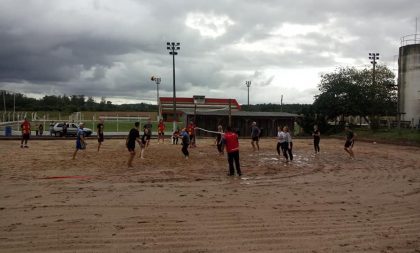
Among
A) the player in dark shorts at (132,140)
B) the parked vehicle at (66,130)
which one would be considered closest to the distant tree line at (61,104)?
the parked vehicle at (66,130)

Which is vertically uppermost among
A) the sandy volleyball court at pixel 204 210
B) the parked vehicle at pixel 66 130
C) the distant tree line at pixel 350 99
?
the distant tree line at pixel 350 99

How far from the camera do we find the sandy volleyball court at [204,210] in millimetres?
6094

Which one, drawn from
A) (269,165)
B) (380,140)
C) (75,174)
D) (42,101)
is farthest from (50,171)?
(42,101)

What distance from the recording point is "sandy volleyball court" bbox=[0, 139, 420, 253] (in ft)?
20.0

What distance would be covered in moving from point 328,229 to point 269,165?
9665mm

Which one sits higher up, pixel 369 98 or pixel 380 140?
pixel 369 98

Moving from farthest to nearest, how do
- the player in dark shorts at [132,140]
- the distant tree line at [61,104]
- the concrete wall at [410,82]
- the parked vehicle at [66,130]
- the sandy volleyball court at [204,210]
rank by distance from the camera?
the distant tree line at [61,104] → the concrete wall at [410,82] → the parked vehicle at [66,130] → the player in dark shorts at [132,140] → the sandy volleyball court at [204,210]

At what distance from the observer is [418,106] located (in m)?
45.1

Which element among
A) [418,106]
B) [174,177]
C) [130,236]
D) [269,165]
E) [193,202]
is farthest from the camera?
[418,106]

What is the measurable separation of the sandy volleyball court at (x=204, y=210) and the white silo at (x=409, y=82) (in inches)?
1329

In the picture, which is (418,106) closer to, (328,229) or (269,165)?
(269,165)

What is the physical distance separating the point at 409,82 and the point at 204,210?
145 feet

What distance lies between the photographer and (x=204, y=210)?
27.0 ft

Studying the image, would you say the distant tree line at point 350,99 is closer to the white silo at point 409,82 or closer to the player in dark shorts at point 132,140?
the white silo at point 409,82
